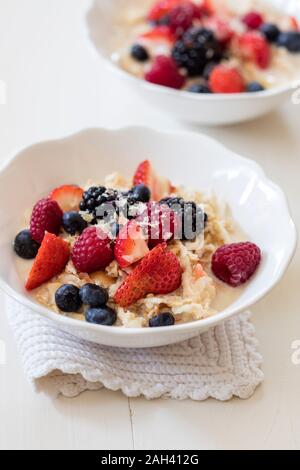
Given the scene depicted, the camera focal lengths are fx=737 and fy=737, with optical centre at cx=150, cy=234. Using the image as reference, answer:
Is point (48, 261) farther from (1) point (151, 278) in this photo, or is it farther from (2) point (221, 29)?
(2) point (221, 29)

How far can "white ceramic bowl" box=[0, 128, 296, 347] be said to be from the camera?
58.7 inches

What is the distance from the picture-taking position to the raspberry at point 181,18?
2.39 meters

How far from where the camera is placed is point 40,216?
1.61 meters

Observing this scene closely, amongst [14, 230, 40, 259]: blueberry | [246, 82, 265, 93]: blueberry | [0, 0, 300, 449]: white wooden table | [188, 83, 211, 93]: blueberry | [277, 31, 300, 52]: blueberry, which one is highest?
[277, 31, 300, 52]: blueberry

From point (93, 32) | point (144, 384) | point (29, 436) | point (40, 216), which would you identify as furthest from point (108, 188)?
point (93, 32)

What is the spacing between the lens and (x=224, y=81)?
2.18 m

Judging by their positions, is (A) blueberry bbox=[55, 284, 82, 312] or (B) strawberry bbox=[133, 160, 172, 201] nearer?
(A) blueberry bbox=[55, 284, 82, 312]

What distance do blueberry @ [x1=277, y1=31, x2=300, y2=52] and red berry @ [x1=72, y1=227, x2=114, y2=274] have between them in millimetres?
1185

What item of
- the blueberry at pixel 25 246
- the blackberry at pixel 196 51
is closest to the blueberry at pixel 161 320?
the blueberry at pixel 25 246

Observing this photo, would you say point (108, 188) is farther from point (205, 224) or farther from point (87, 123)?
point (87, 123)

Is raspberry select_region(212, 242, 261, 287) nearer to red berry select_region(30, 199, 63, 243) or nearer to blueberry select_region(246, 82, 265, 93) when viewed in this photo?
red berry select_region(30, 199, 63, 243)

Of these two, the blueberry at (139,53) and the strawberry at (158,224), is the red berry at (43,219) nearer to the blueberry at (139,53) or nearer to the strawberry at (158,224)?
the strawberry at (158,224)

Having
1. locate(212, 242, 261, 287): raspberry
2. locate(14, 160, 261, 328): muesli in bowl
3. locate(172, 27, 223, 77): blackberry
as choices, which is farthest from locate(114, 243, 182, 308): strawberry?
locate(172, 27, 223, 77): blackberry

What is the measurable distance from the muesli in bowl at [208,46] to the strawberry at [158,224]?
720 mm
